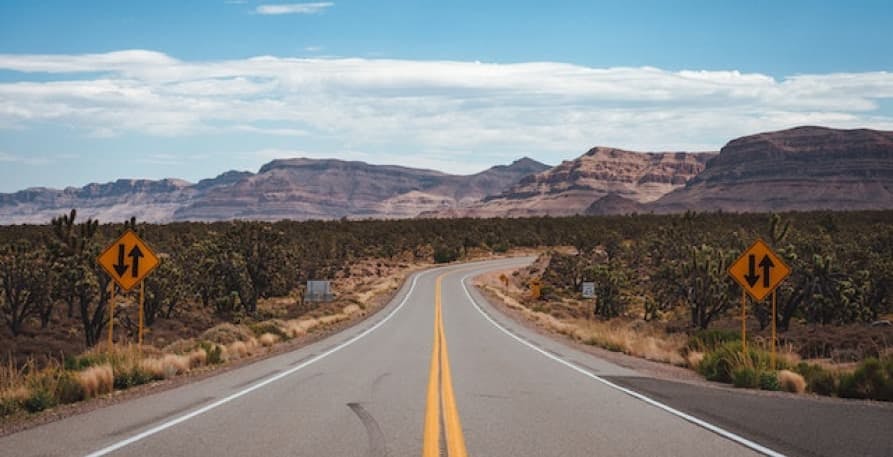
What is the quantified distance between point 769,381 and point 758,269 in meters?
2.91

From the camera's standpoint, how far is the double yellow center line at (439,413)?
8.66 metres

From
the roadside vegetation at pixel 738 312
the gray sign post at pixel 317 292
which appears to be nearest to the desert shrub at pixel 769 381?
the roadside vegetation at pixel 738 312

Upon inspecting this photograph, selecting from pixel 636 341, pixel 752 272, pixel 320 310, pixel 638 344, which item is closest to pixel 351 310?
pixel 320 310

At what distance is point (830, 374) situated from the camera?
14930 millimetres

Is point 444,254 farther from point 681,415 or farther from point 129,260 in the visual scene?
point 681,415

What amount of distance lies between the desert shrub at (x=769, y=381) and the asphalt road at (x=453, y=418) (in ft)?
3.39

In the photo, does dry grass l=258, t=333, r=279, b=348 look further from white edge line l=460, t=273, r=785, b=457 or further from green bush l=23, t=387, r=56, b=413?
green bush l=23, t=387, r=56, b=413

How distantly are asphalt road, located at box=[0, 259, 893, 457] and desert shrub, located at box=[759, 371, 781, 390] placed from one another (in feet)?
3.39

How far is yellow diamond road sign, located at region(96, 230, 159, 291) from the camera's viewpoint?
17938 millimetres

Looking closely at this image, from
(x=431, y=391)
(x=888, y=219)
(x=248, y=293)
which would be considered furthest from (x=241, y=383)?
(x=888, y=219)

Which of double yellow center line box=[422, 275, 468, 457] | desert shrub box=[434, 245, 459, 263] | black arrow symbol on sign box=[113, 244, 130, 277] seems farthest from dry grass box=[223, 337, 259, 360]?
desert shrub box=[434, 245, 459, 263]

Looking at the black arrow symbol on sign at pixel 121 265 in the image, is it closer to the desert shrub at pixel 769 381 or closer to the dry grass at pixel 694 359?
the dry grass at pixel 694 359

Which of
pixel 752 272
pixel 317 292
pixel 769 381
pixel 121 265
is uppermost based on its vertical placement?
pixel 121 265

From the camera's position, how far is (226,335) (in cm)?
2431
